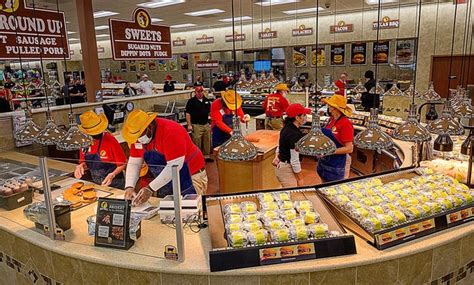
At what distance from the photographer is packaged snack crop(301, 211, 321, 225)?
249 cm

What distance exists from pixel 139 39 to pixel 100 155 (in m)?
3.17

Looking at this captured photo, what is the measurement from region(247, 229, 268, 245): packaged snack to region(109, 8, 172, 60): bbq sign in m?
4.77

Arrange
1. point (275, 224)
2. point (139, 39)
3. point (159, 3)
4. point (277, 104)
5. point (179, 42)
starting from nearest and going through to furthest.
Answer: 1. point (275, 224)
2. point (139, 39)
3. point (277, 104)
4. point (159, 3)
5. point (179, 42)

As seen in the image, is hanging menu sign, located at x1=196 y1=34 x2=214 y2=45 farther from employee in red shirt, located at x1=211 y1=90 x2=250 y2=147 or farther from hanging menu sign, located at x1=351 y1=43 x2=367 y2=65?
employee in red shirt, located at x1=211 y1=90 x2=250 y2=147

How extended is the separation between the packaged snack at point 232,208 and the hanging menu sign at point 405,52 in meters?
10.6

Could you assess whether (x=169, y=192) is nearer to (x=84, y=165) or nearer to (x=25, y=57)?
(x=84, y=165)

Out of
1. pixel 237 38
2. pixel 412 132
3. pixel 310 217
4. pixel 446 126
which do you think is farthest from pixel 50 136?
pixel 237 38

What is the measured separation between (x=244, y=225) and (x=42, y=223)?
60.7 inches

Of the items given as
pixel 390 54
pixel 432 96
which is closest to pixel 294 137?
pixel 432 96

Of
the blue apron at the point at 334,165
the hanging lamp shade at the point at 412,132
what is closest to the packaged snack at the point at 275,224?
the hanging lamp shade at the point at 412,132

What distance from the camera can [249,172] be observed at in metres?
5.61

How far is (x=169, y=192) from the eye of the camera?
3.26 meters

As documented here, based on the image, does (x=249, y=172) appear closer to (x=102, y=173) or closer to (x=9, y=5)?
(x=102, y=173)

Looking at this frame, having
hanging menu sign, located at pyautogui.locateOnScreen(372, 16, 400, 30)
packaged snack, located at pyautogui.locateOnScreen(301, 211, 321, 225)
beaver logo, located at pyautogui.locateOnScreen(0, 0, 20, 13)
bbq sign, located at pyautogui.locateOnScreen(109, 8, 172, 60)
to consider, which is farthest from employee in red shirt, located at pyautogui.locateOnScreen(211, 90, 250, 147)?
hanging menu sign, located at pyautogui.locateOnScreen(372, 16, 400, 30)
